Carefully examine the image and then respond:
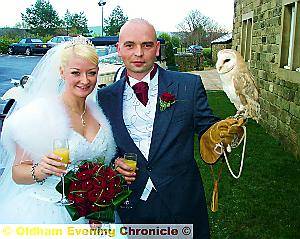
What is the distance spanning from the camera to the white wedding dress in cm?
269

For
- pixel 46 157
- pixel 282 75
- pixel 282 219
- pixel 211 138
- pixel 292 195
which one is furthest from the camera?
pixel 282 75

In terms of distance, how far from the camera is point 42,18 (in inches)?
2530

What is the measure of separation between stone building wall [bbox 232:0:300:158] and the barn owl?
16.1 feet

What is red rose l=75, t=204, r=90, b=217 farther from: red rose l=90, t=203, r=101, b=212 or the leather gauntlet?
the leather gauntlet

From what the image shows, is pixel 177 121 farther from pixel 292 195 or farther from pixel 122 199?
pixel 292 195

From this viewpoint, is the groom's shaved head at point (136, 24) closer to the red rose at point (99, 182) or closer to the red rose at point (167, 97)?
the red rose at point (167, 97)

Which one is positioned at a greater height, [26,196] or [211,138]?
[211,138]

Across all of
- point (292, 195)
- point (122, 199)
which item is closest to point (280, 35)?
point (292, 195)

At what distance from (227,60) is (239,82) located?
0.15 metres

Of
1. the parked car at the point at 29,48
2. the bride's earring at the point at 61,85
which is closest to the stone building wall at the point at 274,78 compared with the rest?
the bride's earring at the point at 61,85

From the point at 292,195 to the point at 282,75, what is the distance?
297 centimetres

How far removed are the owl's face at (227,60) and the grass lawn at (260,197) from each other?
2817mm

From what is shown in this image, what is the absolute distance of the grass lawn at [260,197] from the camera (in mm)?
5051

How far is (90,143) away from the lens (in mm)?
2805
